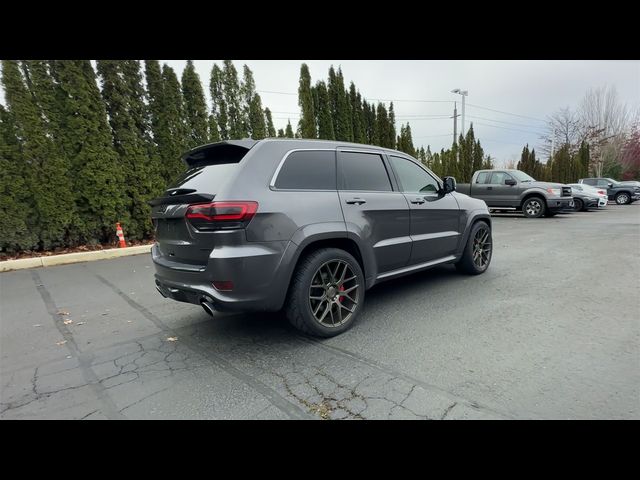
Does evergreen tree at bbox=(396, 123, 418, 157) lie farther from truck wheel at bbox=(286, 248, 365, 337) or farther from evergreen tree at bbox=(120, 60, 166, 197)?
truck wheel at bbox=(286, 248, 365, 337)

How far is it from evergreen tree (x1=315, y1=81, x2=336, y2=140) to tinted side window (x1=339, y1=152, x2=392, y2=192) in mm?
10944

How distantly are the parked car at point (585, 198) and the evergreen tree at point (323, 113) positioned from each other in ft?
39.4

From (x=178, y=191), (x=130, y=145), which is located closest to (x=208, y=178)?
(x=178, y=191)

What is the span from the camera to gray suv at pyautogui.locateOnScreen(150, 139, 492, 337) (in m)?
2.48

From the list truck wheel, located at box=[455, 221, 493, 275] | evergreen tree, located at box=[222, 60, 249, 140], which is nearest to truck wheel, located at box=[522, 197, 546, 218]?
truck wheel, located at box=[455, 221, 493, 275]

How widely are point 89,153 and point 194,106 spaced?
3498 mm

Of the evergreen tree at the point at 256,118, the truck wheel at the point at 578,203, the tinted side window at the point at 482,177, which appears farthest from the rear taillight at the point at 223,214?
the truck wheel at the point at 578,203

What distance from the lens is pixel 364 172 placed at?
137 inches

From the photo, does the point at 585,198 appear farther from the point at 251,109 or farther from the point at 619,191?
the point at 251,109

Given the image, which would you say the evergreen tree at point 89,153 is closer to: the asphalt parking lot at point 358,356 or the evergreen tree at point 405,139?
the asphalt parking lot at point 358,356
